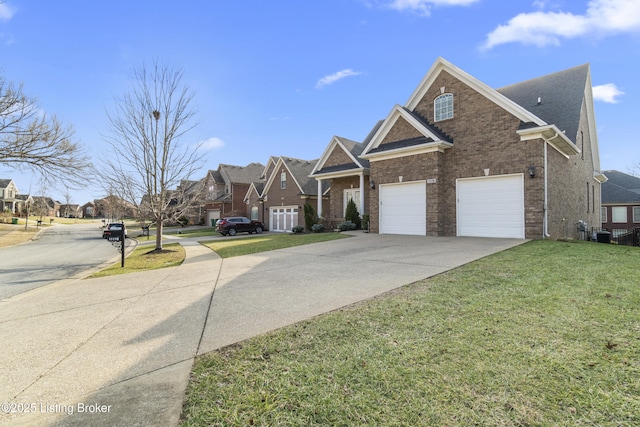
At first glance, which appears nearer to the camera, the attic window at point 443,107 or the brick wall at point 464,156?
the brick wall at point 464,156

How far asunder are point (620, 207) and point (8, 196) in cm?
9830

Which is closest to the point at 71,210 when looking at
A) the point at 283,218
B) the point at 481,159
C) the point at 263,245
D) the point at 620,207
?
the point at 283,218

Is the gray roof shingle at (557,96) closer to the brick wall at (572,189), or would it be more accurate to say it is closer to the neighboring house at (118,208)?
the brick wall at (572,189)

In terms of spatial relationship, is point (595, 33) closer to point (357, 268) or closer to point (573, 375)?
point (357, 268)

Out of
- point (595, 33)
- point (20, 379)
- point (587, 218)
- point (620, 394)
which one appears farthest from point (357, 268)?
point (587, 218)

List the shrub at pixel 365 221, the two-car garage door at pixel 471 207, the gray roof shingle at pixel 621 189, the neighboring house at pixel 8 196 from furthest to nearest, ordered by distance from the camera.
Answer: the neighboring house at pixel 8 196, the gray roof shingle at pixel 621 189, the shrub at pixel 365 221, the two-car garage door at pixel 471 207

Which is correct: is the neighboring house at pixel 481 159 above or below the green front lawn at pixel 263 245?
above

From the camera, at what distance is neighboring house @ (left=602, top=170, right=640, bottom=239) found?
3059 centimetres

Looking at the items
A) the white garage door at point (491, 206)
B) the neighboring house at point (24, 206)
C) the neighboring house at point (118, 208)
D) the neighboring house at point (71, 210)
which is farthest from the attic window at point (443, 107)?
the neighboring house at point (71, 210)

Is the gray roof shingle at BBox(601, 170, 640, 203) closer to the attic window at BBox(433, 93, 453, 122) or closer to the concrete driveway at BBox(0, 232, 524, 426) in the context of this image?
the attic window at BBox(433, 93, 453, 122)

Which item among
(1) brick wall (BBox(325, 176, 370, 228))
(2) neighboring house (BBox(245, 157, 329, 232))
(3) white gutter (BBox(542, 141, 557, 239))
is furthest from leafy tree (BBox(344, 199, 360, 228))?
(3) white gutter (BBox(542, 141, 557, 239))

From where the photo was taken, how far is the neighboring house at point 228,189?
38.0m

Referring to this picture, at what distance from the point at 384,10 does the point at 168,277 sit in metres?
11.5

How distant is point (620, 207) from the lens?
103 feet
